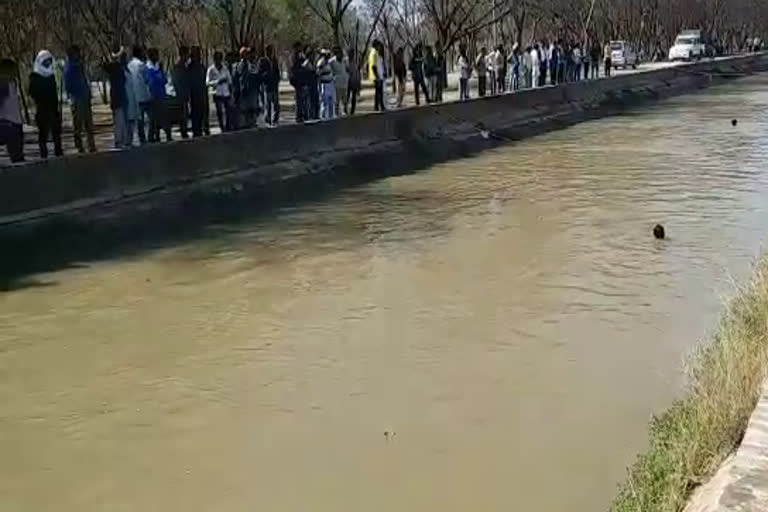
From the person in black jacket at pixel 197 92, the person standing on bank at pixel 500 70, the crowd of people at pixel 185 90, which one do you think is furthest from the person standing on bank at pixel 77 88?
the person standing on bank at pixel 500 70

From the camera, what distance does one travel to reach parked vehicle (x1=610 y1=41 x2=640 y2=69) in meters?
62.4

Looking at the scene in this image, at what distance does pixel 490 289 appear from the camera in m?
12.0

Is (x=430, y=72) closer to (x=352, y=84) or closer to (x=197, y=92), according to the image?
(x=352, y=84)

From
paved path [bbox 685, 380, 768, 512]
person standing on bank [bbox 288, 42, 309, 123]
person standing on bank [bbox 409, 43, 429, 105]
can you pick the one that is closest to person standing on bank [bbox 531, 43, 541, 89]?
person standing on bank [bbox 409, 43, 429, 105]

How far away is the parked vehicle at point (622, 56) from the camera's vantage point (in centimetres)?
6244

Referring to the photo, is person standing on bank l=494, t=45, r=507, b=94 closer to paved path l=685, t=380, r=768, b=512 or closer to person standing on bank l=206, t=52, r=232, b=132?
person standing on bank l=206, t=52, r=232, b=132

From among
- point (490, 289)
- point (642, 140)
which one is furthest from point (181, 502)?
point (642, 140)

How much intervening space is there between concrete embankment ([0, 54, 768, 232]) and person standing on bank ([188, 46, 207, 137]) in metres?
0.53

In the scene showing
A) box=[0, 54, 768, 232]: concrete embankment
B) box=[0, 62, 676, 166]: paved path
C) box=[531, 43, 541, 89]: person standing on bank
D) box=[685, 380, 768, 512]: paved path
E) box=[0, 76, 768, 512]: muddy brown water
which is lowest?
box=[0, 76, 768, 512]: muddy brown water

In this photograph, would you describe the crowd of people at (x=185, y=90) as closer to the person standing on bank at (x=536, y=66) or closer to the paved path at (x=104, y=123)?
the paved path at (x=104, y=123)

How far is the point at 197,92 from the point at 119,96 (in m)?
2.26

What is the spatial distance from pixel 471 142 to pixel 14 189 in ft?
46.9

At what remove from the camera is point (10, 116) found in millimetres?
15461

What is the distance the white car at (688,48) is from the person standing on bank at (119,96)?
56.6 meters
